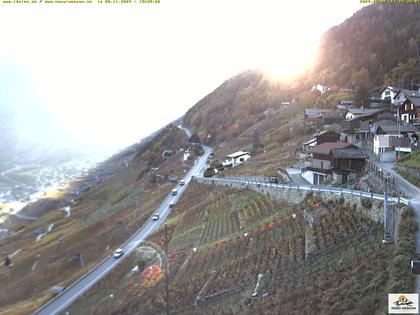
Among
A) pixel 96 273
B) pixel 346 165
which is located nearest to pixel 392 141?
pixel 346 165

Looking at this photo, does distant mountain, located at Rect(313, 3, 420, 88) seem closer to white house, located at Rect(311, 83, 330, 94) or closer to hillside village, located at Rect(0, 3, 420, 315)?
white house, located at Rect(311, 83, 330, 94)

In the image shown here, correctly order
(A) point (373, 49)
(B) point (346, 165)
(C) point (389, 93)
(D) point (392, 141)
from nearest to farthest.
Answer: (B) point (346, 165)
(D) point (392, 141)
(C) point (389, 93)
(A) point (373, 49)

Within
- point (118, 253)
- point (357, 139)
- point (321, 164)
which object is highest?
point (357, 139)

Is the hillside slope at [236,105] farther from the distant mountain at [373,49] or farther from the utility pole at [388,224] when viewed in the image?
the utility pole at [388,224]

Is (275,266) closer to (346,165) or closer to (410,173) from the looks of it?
(410,173)

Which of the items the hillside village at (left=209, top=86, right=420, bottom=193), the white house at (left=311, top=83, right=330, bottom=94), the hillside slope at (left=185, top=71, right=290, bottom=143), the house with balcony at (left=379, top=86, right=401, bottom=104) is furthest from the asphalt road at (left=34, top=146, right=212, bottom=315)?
the hillside slope at (left=185, top=71, right=290, bottom=143)

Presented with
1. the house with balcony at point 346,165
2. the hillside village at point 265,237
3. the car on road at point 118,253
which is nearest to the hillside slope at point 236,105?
the hillside village at point 265,237
